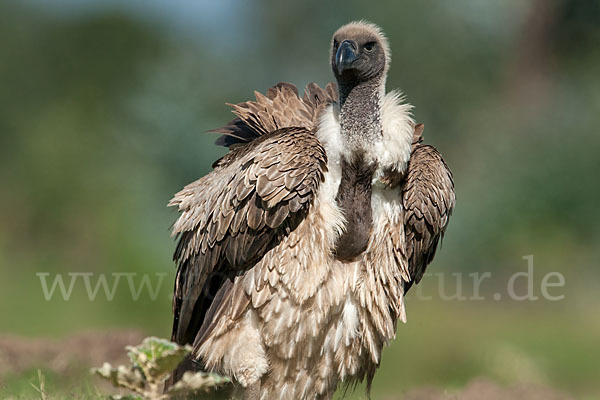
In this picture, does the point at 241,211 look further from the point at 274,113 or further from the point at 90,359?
the point at 90,359

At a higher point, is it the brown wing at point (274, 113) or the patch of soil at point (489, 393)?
the brown wing at point (274, 113)

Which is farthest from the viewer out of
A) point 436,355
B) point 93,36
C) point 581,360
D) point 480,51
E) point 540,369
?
point 93,36

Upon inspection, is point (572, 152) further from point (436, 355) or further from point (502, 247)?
point (436, 355)

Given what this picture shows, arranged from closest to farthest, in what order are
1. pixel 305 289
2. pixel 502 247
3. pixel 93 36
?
1. pixel 305 289
2. pixel 502 247
3. pixel 93 36

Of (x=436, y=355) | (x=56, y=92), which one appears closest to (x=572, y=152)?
(x=436, y=355)

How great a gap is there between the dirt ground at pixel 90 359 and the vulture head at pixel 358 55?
311 cm

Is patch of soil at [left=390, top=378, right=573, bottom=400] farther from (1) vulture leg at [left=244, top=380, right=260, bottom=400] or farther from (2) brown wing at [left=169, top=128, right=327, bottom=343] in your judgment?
(2) brown wing at [left=169, top=128, right=327, bottom=343]

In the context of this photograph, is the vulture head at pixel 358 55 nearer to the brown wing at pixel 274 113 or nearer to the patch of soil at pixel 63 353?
the brown wing at pixel 274 113

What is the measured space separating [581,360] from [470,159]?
9083mm

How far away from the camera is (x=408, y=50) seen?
2856 centimetres

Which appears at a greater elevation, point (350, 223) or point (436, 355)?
point (350, 223)

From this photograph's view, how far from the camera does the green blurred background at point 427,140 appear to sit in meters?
14.9

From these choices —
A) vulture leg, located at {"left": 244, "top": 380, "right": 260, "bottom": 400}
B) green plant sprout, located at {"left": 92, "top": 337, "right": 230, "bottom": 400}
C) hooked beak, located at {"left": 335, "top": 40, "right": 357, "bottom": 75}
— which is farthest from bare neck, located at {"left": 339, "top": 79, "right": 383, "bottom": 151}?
green plant sprout, located at {"left": 92, "top": 337, "right": 230, "bottom": 400}

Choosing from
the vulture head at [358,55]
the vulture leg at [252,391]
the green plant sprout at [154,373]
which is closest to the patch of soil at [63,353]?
the vulture leg at [252,391]
